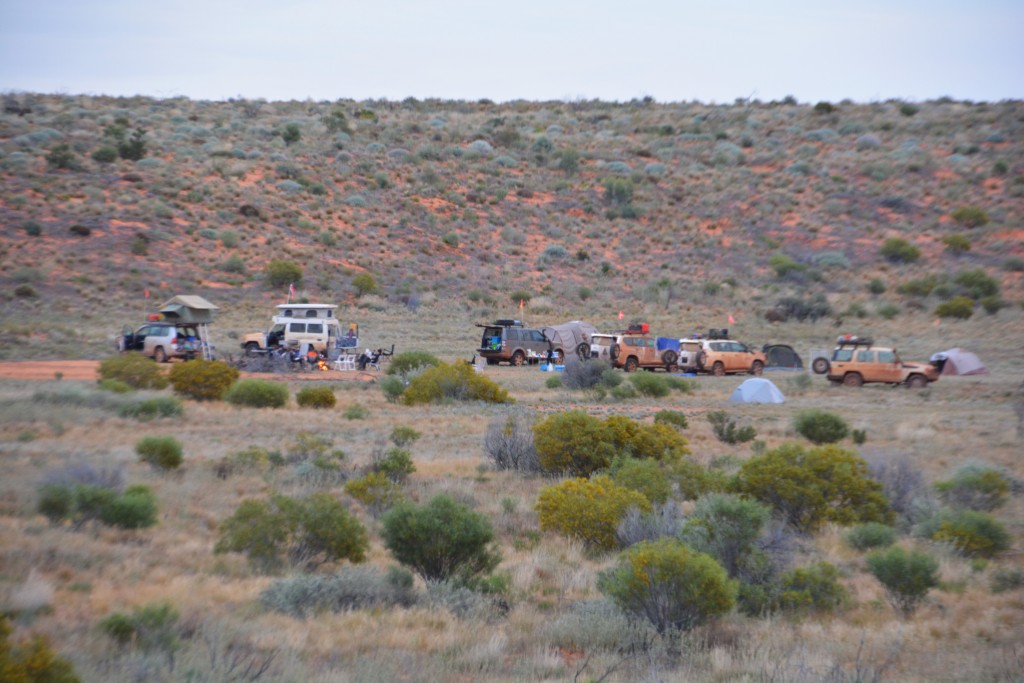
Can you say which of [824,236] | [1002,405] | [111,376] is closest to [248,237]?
[111,376]

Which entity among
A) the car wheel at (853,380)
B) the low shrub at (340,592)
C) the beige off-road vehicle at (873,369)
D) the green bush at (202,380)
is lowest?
the low shrub at (340,592)

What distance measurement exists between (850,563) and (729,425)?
29.5 ft

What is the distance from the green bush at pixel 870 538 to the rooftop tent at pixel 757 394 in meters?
16.2

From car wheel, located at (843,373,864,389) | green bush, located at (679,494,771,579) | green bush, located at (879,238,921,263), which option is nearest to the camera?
green bush, located at (679,494,771,579)

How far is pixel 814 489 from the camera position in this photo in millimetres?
12016

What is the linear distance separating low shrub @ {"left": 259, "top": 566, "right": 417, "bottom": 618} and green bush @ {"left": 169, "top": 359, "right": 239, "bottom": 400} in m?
16.8

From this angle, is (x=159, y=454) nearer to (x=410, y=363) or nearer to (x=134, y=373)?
(x=134, y=373)

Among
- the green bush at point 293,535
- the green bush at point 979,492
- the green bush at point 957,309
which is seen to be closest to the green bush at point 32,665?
the green bush at point 293,535

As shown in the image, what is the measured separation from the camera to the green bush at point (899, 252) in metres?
60.1

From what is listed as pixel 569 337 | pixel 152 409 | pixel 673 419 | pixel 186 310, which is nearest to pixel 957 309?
pixel 569 337

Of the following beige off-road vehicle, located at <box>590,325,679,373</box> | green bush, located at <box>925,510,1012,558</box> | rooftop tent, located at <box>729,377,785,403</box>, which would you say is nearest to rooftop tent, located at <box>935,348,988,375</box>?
beige off-road vehicle, located at <box>590,325,679,373</box>

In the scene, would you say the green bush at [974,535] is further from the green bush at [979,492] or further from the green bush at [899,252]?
the green bush at [899,252]

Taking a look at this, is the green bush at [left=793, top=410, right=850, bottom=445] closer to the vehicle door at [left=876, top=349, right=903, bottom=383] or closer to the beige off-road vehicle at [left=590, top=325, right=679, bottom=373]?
the vehicle door at [left=876, top=349, right=903, bottom=383]

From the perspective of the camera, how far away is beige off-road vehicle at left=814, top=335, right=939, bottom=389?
31266 mm
